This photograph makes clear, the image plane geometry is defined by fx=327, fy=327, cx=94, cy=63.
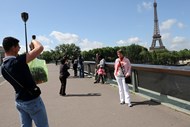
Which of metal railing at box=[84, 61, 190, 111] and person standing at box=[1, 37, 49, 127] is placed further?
metal railing at box=[84, 61, 190, 111]

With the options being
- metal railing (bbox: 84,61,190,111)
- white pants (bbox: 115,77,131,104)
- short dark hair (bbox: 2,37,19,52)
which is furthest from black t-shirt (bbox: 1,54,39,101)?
white pants (bbox: 115,77,131,104)

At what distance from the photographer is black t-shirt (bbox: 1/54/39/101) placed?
4.07 metres

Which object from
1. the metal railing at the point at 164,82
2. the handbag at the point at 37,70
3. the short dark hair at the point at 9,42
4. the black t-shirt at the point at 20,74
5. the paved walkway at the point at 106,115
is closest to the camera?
the black t-shirt at the point at 20,74

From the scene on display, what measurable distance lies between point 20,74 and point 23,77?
0.05 metres

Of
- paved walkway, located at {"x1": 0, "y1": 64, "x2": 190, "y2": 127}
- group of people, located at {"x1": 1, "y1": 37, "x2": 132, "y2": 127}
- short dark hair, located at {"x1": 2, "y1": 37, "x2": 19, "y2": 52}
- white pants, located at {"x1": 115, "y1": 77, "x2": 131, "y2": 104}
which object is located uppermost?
short dark hair, located at {"x1": 2, "y1": 37, "x2": 19, "y2": 52}

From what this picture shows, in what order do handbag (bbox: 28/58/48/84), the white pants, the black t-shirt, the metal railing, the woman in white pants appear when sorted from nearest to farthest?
the black t-shirt, handbag (bbox: 28/58/48/84), the metal railing, the white pants, the woman in white pants

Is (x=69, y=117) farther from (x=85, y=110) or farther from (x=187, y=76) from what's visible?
(x=187, y=76)

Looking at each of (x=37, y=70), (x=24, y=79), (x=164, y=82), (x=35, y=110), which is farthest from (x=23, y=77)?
(x=164, y=82)

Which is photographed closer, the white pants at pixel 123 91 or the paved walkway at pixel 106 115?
the paved walkway at pixel 106 115

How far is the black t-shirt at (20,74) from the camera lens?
4066 mm

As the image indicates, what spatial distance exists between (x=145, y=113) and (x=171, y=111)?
2.16ft

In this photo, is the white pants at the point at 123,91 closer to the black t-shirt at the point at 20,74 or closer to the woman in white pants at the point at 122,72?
the woman in white pants at the point at 122,72

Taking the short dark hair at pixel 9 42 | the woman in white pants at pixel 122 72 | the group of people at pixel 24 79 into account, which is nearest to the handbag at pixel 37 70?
the group of people at pixel 24 79

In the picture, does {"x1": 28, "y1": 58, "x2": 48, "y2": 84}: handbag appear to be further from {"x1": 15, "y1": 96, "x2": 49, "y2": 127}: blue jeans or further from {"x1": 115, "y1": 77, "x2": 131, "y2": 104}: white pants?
{"x1": 115, "y1": 77, "x2": 131, "y2": 104}: white pants
